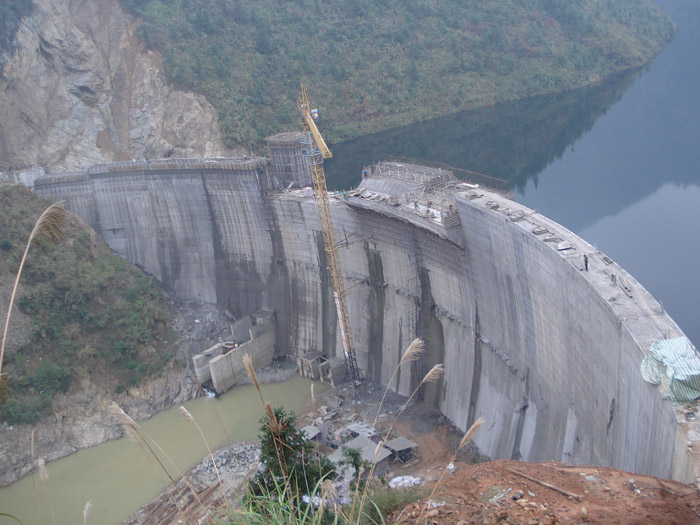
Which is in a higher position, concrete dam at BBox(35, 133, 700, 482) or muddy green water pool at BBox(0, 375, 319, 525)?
concrete dam at BBox(35, 133, 700, 482)

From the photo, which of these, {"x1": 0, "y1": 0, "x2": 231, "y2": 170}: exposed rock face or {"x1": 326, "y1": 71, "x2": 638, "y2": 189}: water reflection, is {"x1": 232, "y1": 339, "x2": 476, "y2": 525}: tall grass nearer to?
{"x1": 326, "y1": 71, "x2": 638, "y2": 189}: water reflection

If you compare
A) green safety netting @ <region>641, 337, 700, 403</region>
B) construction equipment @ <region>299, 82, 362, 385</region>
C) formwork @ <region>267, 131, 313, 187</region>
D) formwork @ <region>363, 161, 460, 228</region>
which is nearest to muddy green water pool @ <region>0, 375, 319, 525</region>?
construction equipment @ <region>299, 82, 362, 385</region>

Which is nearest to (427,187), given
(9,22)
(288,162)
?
(288,162)

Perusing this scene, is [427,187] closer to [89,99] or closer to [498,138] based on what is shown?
[498,138]

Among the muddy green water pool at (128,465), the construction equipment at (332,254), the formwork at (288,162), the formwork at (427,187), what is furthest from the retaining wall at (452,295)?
the muddy green water pool at (128,465)

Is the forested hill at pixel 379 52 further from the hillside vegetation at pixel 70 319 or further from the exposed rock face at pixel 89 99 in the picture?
the hillside vegetation at pixel 70 319

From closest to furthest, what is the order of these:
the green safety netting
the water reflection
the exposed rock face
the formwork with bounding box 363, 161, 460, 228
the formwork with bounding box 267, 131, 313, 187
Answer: the green safety netting
the formwork with bounding box 363, 161, 460, 228
the formwork with bounding box 267, 131, 313, 187
the exposed rock face
the water reflection
